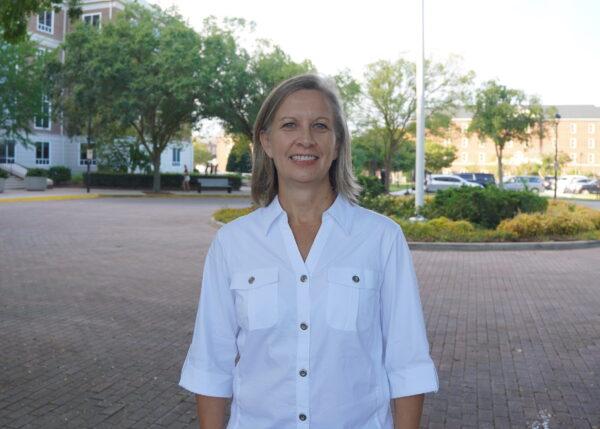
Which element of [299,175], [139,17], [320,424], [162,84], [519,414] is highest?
[139,17]

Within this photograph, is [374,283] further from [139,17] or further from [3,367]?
[139,17]

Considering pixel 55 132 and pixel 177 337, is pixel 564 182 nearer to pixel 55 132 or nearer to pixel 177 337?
pixel 55 132

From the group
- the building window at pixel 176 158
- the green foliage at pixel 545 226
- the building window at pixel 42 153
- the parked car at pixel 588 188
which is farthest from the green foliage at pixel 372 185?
the building window at pixel 176 158

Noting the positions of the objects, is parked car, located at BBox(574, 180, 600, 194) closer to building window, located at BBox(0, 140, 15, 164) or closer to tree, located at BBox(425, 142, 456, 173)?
tree, located at BBox(425, 142, 456, 173)

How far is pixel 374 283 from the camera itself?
1860mm

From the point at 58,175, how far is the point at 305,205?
147ft

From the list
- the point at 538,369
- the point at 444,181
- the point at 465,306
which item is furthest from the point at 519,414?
the point at 444,181

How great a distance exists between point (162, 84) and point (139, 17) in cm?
680

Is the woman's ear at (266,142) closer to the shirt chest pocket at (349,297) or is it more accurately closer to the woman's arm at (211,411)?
the shirt chest pocket at (349,297)

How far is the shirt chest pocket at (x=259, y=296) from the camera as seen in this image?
5.96 feet

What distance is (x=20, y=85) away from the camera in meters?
35.9

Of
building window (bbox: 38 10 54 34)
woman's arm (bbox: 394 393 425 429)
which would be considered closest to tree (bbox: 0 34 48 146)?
building window (bbox: 38 10 54 34)

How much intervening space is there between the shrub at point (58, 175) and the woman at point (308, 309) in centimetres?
4453

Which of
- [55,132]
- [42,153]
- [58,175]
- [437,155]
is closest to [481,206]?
[58,175]
